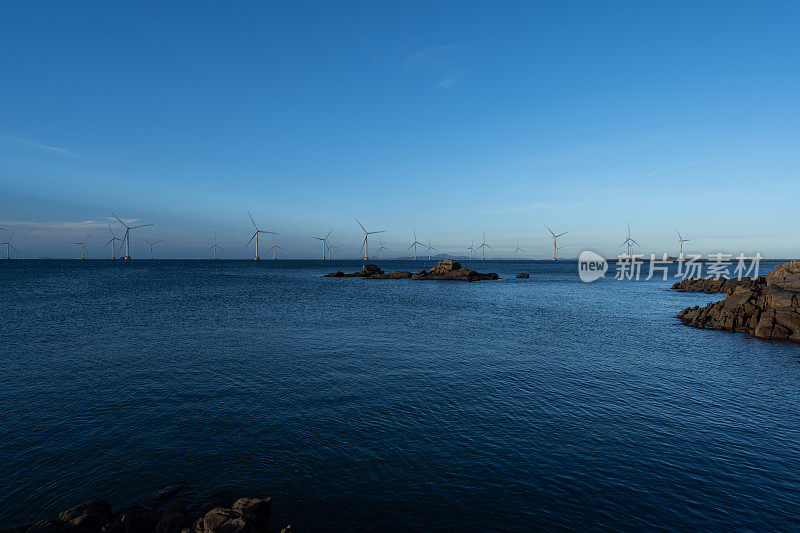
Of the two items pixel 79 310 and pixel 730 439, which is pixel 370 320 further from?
pixel 79 310

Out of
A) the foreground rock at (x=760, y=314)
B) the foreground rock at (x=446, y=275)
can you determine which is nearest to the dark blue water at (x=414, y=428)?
the foreground rock at (x=760, y=314)

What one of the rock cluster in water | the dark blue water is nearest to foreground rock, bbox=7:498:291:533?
the rock cluster in water

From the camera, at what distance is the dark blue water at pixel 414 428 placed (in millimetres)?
14875

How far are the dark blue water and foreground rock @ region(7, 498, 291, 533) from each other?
1330 mm

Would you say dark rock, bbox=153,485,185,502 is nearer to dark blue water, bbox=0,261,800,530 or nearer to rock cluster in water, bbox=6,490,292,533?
dark blue water, bbox=0,261,800,530

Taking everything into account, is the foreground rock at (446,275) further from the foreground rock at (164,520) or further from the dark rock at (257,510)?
the foreground rock at (164,520)

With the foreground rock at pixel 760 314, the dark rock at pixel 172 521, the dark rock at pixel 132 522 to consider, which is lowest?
the dark rock at pixel 132 522

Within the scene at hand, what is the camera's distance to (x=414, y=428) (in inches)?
828

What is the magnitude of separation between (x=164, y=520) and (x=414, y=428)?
39.6ft

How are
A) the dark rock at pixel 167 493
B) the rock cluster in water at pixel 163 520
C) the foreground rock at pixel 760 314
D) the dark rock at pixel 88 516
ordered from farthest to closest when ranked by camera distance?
the foreground rock at pixel 760 314 < the dark rock at pixel 167 493 < the dark rock at pixel 88 516 < the rock cluster in water at pixel 163 520

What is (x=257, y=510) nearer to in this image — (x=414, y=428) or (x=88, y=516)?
(x=88, y=516)

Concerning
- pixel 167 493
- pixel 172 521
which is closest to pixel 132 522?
pixel 172 521

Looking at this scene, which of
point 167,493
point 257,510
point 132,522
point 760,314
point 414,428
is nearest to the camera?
point 132,522

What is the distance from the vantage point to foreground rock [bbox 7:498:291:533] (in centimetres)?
1213
